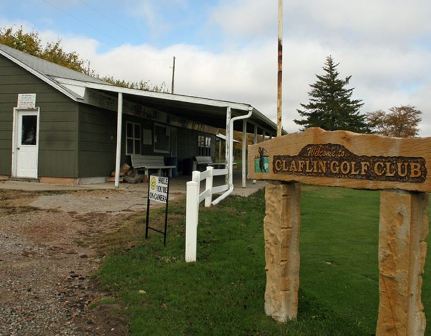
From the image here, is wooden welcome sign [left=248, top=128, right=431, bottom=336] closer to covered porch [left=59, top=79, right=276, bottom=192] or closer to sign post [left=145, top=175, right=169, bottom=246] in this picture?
sign post [left=145, top=175, right=169, bottom=246]

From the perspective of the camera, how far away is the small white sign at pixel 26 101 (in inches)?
593

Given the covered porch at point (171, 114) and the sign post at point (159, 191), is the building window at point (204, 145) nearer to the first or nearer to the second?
the covered porch at point (171, 114)

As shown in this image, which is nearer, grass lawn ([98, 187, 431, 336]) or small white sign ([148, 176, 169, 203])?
grass lawn ([98, 187, 431, 336])

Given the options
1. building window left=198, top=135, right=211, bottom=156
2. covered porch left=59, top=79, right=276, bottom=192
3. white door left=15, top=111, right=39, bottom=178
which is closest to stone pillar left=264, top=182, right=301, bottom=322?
covered porch left=59, top=79, right=276, bottom=192

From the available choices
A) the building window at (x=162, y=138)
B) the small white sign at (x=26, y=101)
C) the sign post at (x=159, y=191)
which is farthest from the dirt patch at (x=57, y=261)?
the building window at (x=162, y=138)

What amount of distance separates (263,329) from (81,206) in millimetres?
7303

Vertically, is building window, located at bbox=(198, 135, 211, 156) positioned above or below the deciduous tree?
below

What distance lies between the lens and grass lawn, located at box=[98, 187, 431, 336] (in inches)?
160

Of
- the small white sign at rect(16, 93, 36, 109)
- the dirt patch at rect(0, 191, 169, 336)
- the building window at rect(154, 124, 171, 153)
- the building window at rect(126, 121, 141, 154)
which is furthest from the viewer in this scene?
the building window at rect(154, 124, 171, 153)

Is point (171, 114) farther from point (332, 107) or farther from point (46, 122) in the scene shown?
point (332, 107)

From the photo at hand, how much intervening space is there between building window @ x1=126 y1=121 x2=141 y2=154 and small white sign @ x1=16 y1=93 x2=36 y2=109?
12.3 ft

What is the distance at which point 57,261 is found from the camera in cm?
618

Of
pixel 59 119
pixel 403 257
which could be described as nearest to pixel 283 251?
pixel 403 257

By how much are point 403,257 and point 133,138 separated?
15933mm
